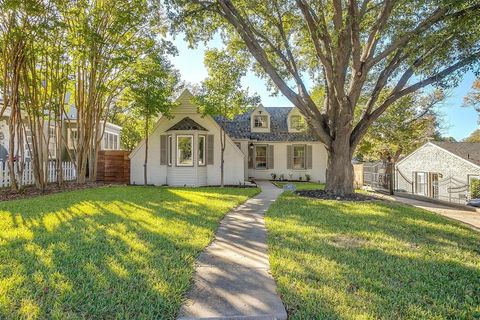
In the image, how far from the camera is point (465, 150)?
16859 mm

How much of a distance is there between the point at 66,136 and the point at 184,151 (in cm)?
599

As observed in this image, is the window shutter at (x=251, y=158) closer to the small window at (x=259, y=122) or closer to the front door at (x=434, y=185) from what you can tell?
the small window at (x=259, y=122)

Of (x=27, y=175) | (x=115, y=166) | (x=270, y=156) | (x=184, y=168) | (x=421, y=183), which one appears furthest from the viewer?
(x=421, y=183)

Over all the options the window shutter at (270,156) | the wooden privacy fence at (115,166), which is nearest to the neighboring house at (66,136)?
the wooden privacy fence at (115,166)

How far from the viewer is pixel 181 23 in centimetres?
988

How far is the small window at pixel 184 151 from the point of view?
1344 cm

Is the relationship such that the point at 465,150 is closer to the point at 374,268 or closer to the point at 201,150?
the point at 201,150

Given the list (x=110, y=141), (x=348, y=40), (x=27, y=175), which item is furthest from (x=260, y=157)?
(x=27, y=175)

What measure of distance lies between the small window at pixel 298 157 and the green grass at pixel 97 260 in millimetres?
11609

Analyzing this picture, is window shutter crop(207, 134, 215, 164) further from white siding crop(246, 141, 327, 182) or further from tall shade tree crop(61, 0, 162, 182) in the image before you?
tall shade tree crop(61, 0, 162, 182)

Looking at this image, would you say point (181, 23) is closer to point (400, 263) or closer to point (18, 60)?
point (18, 60)

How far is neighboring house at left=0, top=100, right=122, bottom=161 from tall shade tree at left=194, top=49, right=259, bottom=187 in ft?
18.9

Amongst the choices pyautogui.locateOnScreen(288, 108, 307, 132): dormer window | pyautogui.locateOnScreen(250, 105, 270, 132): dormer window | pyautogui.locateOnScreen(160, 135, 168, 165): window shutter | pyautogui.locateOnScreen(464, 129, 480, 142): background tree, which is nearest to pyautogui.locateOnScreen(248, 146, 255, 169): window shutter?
pyautogui.locateOnScreen(250, 105, 270, 132): dormer window

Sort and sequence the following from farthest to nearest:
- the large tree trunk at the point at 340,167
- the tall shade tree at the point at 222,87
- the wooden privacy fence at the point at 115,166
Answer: the wooden privacy fence at the point at 115,166
the tall shade tree at the point at 222,87
the large tree trunk at the point at 340,167
